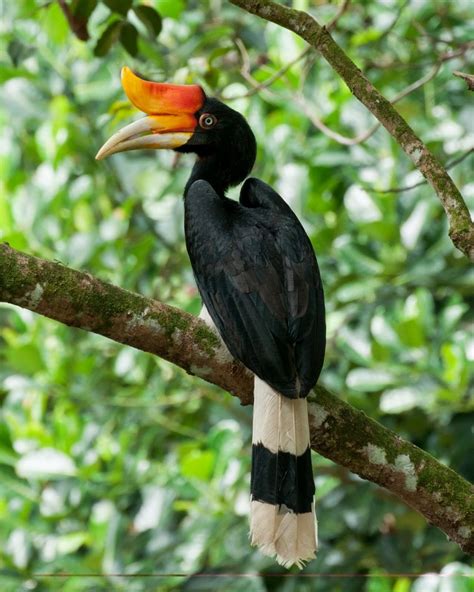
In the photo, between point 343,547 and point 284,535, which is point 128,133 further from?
point 343,547

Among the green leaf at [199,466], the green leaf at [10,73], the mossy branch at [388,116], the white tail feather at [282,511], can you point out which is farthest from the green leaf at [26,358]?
the mossy branch at [388,116]

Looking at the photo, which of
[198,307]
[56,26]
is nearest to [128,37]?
[56,26]

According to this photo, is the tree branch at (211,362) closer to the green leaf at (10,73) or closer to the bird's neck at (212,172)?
the bird's neck at (212,172)

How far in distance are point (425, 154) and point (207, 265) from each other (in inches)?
27.1

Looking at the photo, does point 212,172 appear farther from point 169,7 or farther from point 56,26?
point 56,26

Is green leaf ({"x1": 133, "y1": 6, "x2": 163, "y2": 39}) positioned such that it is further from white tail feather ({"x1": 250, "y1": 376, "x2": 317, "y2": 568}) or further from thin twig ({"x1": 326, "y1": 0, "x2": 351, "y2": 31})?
white tail feather ({"x1": 250, "y1": 376, "x2": 317, "y2": 568})

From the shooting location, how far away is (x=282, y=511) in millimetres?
2299

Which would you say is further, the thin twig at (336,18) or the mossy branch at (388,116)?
the thin twig at (336,18)

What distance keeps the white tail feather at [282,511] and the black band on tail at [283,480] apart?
0.04ft

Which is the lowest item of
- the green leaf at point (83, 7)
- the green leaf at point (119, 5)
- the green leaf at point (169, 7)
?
the green leaf at point (83, 7)

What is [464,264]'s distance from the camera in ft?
12.2

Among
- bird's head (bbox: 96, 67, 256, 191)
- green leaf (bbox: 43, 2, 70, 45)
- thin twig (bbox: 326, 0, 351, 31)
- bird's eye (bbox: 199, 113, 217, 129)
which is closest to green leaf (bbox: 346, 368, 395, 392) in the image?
bird's head (bbox: 96, 67, 256, 191)

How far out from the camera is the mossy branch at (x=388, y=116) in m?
2.10

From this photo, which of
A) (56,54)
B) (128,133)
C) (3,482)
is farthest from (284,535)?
(56,54)
